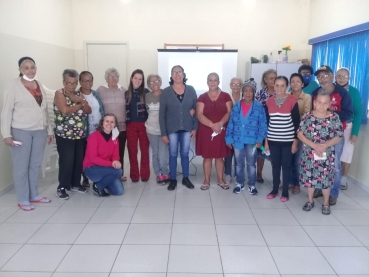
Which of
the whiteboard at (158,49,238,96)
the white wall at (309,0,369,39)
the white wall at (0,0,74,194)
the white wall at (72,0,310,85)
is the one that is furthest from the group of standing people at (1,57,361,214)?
the white wall at (72,0,310,85)

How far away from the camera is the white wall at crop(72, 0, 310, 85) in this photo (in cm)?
589

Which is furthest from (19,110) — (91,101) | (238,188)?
(238,188)

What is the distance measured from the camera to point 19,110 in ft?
9.58

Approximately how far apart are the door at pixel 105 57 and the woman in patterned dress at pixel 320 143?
4075 mm

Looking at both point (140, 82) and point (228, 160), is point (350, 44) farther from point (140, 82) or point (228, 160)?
point (140, 82)

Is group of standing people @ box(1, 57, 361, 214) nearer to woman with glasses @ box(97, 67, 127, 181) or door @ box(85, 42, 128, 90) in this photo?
woman with glasses @ box(97, 67, 127, 181)

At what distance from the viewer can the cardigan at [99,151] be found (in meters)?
3.30

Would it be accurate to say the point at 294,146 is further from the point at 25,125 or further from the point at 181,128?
the point at 25,125

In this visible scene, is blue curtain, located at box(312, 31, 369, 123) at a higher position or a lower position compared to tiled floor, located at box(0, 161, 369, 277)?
higher

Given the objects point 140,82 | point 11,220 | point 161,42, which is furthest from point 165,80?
point 11,220

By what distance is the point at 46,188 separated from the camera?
3744 mm

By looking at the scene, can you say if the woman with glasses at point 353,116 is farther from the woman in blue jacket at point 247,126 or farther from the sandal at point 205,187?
the sandal at point 205,187

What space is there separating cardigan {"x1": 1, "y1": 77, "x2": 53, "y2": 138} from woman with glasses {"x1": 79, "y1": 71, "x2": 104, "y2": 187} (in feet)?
1.80

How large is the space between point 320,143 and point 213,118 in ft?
3.73
